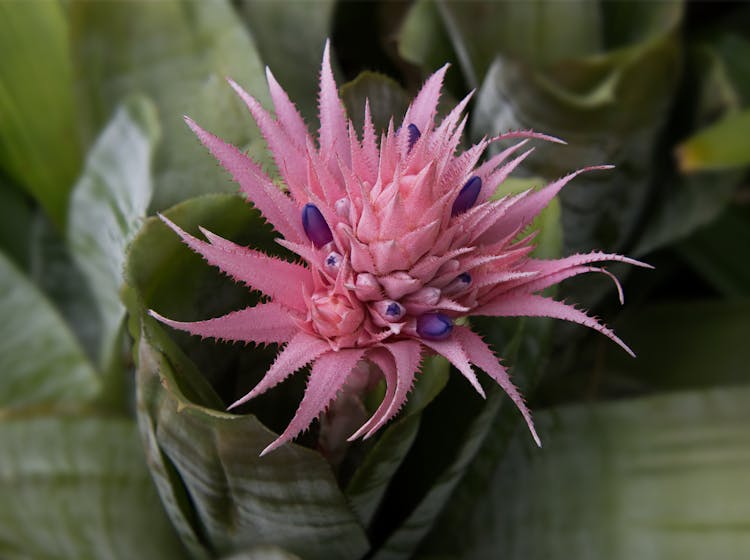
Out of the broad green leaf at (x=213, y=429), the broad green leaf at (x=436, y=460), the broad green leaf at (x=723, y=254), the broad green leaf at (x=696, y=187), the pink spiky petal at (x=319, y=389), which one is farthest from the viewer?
the broad green leaf at (x=723, y=254)

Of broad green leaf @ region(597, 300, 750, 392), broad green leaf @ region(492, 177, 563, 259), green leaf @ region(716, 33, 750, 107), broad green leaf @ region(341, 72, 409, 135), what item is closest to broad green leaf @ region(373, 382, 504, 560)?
broad green leaf @ region(492, 177, 563, 259)

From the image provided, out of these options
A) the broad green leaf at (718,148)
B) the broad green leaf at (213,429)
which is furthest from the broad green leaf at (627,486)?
the broad green leaf at (718,148)

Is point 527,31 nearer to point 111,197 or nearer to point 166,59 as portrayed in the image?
point 166,59

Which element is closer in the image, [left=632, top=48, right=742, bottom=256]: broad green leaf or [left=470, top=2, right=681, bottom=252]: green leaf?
[left=470, top=2, right=681, bottom=252]: green leaf

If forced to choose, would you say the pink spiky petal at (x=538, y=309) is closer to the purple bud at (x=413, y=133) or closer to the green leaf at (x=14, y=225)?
the purple bud at (x=413, y=133)

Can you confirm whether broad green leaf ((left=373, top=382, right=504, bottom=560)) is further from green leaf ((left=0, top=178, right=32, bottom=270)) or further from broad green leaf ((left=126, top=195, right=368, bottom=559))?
green leaf ((left=0, top=178, right=32, bottom=270))

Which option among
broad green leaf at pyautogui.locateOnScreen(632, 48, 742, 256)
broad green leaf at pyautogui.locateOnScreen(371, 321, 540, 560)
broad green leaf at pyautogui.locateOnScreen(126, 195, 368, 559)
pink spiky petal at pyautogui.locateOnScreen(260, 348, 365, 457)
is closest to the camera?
pink spiky petal at pyautogui.locateOnScreen(260, 348, 365, 457)
